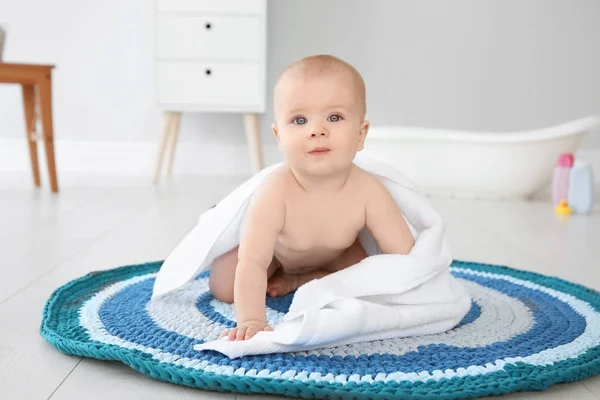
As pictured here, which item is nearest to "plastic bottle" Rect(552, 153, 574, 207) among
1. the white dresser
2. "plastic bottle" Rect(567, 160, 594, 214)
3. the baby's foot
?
"plastic bottle" Rect(567, 160, 594, 214)

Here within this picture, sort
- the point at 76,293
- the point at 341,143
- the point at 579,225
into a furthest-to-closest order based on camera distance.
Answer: the point at 579,225 < the point at 76,293 < the point at 341,143

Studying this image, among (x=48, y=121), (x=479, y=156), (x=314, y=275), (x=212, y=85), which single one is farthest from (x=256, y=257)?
(x=212, y=85)

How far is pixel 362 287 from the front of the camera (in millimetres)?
848

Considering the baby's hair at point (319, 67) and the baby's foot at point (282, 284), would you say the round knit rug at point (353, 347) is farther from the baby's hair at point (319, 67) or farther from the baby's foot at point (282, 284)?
the baby's hair at point (319, 67)

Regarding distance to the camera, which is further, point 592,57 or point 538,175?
point 592,57

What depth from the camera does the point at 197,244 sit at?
100cm

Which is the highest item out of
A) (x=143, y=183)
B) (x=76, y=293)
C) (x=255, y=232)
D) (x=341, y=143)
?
(x=341, y=143)

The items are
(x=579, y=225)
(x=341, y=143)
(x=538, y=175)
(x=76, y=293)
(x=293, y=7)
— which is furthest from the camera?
(x=293, y=7)

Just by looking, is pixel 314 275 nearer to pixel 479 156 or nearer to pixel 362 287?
pixel 362 287

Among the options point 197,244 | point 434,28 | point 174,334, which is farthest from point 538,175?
point 174,334

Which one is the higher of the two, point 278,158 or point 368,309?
point 368,309

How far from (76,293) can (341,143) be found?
0.44 metres

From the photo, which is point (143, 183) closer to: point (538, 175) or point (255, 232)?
point (538, 175)

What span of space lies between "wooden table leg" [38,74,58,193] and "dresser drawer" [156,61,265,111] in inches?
18.4
